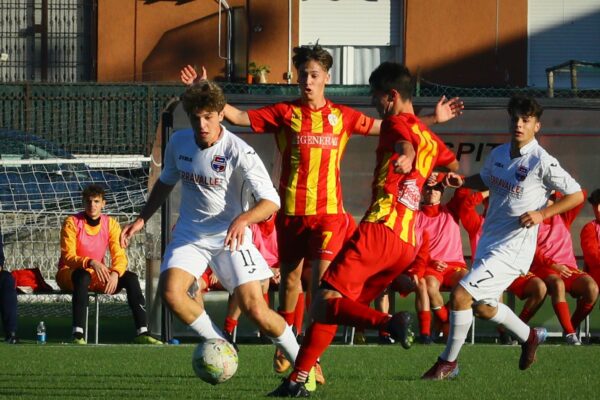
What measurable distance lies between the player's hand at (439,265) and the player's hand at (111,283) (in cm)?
313

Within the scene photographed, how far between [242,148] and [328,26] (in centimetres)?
2512

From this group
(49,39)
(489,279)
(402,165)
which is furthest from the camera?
(49,39)

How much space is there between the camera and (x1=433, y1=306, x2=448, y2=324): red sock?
13070mm

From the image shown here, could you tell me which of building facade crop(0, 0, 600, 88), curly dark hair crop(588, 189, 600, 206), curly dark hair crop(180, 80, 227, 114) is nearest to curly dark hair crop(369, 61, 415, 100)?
curly dark hair crop(180, 80, 227, 114)

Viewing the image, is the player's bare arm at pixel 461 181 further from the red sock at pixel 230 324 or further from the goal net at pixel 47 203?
the goal net at pixel 47 203

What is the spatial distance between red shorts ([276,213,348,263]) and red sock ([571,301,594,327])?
14.6 ft

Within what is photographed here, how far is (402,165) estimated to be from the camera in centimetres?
724

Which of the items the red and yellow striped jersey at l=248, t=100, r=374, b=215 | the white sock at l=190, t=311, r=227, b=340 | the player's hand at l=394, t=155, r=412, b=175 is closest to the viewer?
the player's hand at l=394, t=155, r=412, b=175

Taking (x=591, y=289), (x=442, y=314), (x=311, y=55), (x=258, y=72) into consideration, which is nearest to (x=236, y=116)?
(x=311, y=55)

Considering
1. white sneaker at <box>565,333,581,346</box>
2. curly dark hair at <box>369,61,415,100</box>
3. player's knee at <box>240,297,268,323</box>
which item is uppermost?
curly dark hair at <box>369,61,415,100</box>

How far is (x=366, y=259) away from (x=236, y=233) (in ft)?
2.47

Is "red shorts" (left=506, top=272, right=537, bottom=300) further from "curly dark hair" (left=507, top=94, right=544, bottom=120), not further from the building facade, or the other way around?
the building facade

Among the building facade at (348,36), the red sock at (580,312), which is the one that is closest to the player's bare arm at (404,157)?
the red sock at (580,312)

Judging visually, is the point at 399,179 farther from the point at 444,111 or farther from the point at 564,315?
the point at 564,315
